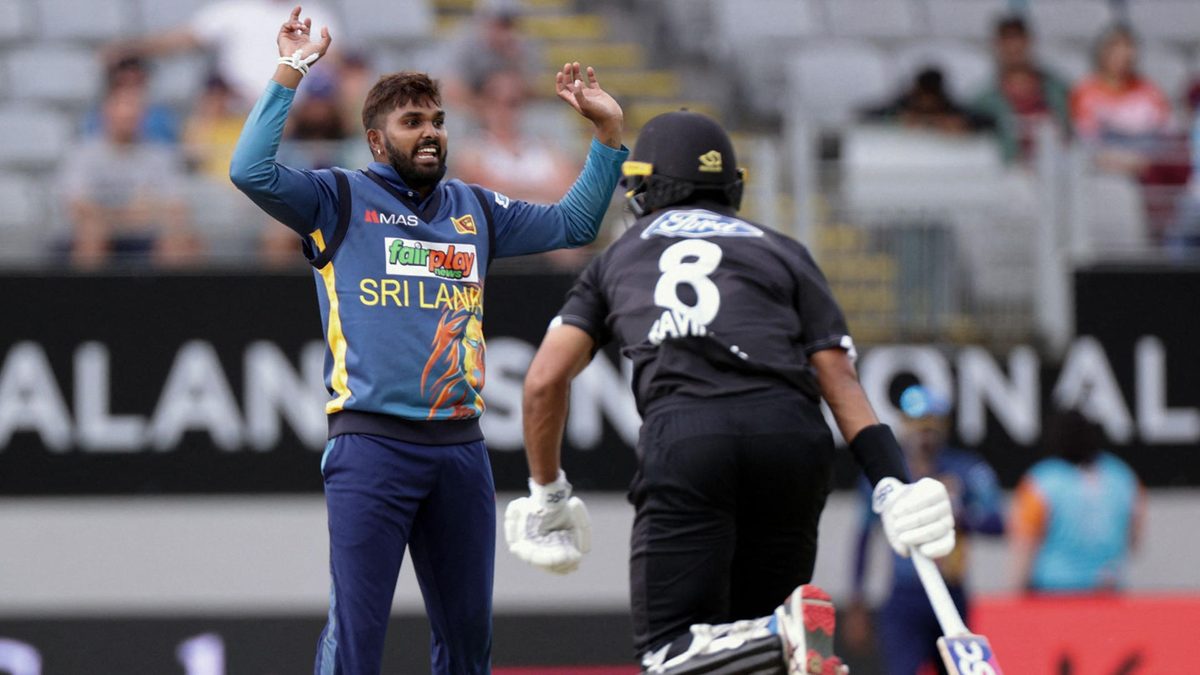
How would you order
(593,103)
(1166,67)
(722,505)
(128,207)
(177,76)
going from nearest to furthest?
1. (722,505)
2. (593,103)
3. (128,207)
4. (177,76)
5. (1166,67)

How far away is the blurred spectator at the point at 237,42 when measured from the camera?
A: 11.5 m

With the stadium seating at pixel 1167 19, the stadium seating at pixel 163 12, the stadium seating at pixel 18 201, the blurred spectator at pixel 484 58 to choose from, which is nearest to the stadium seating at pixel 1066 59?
the stadium seating at pixel 1167 19

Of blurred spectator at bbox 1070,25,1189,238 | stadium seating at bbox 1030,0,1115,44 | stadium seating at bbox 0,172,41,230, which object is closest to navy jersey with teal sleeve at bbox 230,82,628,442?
stadium seating at bbox 0,172,41,230

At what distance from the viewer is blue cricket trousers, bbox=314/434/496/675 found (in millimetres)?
5516

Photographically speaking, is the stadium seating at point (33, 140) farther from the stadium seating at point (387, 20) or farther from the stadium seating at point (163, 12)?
the stadium seating at point (387, 20)

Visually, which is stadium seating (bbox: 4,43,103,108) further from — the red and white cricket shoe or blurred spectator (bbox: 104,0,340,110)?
the red and white cricket shoe

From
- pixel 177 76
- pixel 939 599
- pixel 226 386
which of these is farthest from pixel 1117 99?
pixel 939 599

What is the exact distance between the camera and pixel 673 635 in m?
5.22

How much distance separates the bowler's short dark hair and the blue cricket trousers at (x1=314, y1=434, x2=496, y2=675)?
3.25 feet

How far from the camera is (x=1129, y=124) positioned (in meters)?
11.9

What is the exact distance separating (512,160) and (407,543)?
4.87m

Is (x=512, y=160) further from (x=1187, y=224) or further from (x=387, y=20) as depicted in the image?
(x=1187, y=224)

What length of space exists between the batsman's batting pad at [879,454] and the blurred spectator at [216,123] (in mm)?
5843

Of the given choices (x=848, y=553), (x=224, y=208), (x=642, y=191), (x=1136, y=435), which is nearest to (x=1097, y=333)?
(x=1136, y=435)
